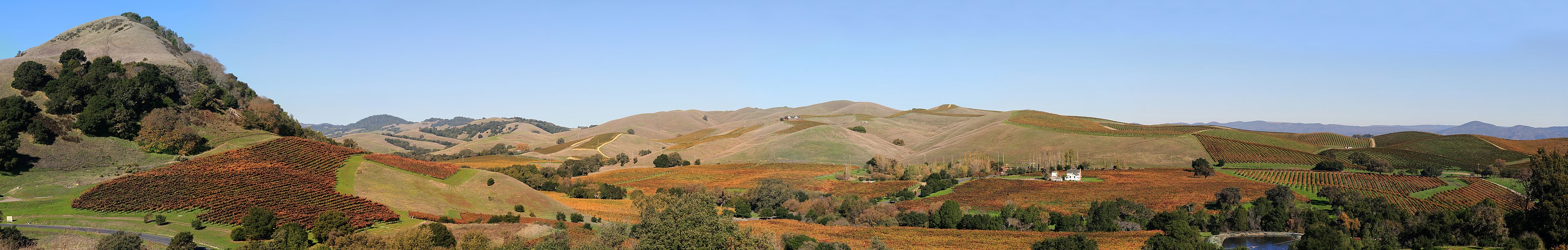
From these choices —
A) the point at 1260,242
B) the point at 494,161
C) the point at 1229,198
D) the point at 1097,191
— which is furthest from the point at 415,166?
the point at 494,161

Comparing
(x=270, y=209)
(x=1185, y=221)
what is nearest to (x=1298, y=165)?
(x=1185, y=221)

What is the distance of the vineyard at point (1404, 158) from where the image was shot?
327 ft

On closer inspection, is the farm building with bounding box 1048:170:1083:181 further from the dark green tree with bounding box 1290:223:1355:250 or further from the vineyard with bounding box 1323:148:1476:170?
the dark green tree with bounding box 1290:223:1355:250

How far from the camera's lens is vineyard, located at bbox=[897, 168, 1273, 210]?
7394cm

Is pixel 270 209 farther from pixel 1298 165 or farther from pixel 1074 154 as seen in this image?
pixel 1298 165

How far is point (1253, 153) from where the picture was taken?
115 metres

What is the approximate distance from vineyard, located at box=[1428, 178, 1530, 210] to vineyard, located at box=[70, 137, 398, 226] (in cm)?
8836

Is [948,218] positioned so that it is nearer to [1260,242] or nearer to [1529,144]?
[1260,242]

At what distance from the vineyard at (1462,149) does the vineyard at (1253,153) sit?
16.3 meters

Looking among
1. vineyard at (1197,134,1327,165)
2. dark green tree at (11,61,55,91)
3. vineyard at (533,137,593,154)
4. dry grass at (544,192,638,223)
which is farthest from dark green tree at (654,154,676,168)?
vineyard at (1197,134,1327,165)

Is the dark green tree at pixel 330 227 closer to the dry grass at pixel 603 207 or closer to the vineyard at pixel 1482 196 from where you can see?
the dry grass at pixel 603 207

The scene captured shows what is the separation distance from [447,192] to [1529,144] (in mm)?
149503

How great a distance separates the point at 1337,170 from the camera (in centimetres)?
9681

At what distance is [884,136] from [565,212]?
123 metres
